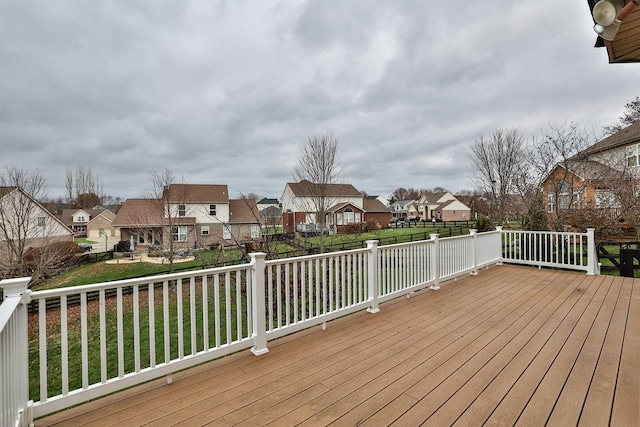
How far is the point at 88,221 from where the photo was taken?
122 ft

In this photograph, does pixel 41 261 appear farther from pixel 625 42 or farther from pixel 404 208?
pixel 404 208

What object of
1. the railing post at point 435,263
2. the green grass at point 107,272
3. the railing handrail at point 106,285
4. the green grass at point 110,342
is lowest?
the green grass at point 110,342

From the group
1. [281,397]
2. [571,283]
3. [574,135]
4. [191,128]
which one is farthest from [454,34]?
[191,128]

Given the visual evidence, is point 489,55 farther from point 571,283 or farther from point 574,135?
point 571,283

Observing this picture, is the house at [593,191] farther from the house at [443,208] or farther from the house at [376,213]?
the house at [443,208]

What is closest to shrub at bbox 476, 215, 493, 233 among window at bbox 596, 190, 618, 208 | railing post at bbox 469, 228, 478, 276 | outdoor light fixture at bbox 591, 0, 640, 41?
window at bbox 596, 190, 618, 208

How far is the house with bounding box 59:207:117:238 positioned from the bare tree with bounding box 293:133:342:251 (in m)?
30.1

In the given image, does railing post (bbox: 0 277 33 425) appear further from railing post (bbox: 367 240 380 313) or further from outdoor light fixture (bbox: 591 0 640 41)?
outdoor light fixture (bbox: 591 0 640 41)

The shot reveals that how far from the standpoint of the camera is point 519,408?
6.12 feet

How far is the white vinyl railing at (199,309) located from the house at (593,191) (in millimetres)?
4923

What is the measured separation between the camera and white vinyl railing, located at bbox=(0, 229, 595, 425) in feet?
5.56

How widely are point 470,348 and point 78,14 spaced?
887cm

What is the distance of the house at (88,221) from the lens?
3331 cm

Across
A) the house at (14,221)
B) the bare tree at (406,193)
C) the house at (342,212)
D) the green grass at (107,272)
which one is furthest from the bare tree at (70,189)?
the bare tree at (406,193)
